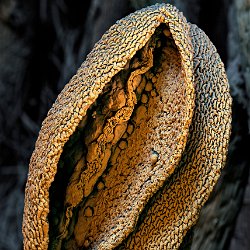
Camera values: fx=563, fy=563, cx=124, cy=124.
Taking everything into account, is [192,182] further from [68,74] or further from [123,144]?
[68,74]

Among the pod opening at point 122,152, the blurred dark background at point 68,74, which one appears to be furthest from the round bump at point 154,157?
the blurred dark background at point 68,74

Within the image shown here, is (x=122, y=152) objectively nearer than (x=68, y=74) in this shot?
Yes

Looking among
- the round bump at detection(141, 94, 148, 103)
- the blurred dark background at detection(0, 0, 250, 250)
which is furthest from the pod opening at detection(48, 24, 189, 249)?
the blurred dark background at detection(0, 0, 250, 250)

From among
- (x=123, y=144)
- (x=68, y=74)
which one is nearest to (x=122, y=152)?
(x=123, y=144)

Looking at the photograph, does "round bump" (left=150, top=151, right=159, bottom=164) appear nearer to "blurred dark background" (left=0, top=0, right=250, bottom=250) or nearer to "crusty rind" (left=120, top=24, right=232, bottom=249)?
"crusty rind" (left=120, top=24, right=232, bottom=249)

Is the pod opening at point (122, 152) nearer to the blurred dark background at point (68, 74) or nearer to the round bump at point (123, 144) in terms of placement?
the round bump at point (123, 144)

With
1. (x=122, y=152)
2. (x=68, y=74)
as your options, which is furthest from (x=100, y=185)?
(x=68, y=74)
